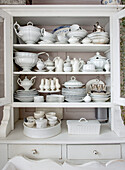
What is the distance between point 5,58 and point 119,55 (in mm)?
1019

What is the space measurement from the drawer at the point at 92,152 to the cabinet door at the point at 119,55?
15.6 inches

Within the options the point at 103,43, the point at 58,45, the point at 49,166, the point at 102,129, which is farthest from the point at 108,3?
the point at 49,166

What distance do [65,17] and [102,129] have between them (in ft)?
3.81

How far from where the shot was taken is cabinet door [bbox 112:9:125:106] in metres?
1.28

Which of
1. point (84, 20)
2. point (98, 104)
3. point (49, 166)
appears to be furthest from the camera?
point (84, 20)

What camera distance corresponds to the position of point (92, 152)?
1.19m

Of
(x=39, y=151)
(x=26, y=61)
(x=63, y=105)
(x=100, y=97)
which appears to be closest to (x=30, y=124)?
(x=39, y=151)

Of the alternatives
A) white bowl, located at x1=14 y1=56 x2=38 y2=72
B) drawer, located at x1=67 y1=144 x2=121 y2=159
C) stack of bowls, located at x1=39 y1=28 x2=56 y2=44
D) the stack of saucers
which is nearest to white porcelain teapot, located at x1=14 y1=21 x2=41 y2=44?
stack of bowls, located at x1=39 y1=28 x2=56 y2=44

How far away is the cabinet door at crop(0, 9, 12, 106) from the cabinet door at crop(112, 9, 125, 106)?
38.4 inches

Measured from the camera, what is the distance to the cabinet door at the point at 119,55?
4.20ft

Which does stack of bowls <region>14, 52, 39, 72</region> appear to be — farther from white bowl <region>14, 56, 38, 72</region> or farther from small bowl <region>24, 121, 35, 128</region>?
small bowl <region>24, 121, 35, 128</region>

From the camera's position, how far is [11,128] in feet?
4.55

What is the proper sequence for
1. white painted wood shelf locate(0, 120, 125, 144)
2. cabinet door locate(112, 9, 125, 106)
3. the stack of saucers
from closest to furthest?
1. white painted wood shelf locate(0, 120, 125, 144)
2. cabinet door locate(112, 9, 125, 106)
3. the stack of saucers

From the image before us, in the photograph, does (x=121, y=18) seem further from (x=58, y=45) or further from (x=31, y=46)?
(x=31, y=46)
